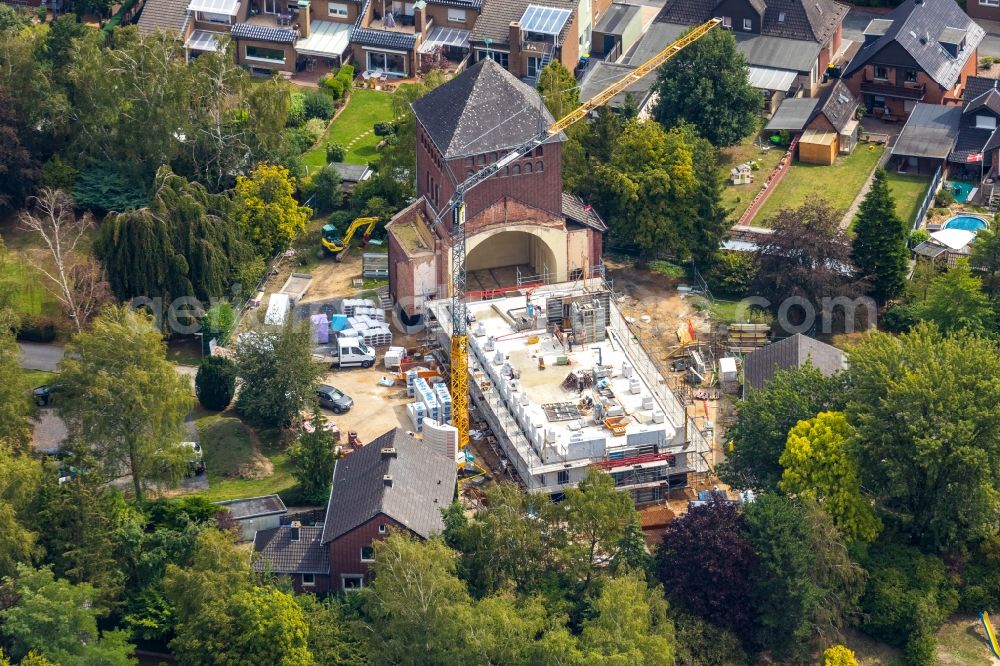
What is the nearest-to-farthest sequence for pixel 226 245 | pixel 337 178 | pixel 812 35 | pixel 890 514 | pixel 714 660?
1. pixel 714 660
2. pixel 890 514
3. pixel 226 245
4. pixel 337 178
5. pixel 812 35

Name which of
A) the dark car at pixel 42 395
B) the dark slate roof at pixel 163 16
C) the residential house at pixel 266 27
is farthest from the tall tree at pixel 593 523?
the dark slate roof at pixel 163 16

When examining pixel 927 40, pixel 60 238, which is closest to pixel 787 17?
pixel 927 40

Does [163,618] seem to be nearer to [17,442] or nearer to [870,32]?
[17,442]

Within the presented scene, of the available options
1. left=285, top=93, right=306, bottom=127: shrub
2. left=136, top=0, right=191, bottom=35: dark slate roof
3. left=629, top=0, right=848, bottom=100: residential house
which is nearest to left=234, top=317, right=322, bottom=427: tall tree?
left=285, top=93, right=306, bottom=127: shrub

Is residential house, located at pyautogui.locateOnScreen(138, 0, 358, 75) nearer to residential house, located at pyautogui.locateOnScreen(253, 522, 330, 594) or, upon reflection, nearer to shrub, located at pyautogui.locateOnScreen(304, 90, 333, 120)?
shrub, located at pyautogui.locateOnScreen(304, 90, 333, 120)

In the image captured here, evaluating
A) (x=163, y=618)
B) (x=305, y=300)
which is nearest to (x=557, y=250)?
(x=305, y=300)

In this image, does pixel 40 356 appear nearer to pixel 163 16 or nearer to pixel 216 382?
pixel 216 382

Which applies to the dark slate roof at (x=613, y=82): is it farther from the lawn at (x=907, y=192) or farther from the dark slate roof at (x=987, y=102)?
the dark slate roof at (x=987, y=102)
